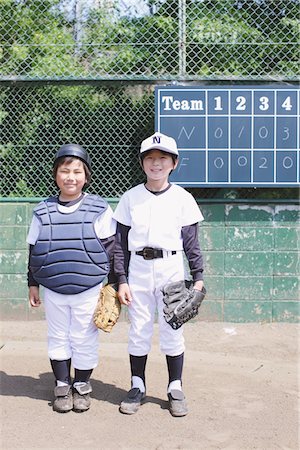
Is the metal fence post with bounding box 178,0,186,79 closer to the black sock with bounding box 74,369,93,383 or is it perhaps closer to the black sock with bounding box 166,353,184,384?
the black sock with bounding box 166,353,184,384

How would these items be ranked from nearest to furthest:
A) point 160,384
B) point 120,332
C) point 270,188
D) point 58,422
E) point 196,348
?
point 58,422 < point 160,384 < point 196,348 < point 120,332 < point 270,188

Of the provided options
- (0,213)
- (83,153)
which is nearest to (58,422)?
(83,153)

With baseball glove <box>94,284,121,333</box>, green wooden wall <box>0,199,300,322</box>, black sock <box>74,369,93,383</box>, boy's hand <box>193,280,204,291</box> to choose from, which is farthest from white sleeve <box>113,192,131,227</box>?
green wooden wall <box>0,199,300,322</box>

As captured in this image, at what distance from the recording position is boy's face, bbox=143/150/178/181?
4.04 m

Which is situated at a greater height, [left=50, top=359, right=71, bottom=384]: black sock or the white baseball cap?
the white baseball cap

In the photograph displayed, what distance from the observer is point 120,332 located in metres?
6.38

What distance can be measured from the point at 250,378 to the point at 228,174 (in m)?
2.31

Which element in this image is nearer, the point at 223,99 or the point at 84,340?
the point at 84,340

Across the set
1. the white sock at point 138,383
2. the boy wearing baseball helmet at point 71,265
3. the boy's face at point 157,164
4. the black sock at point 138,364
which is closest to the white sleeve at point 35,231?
the boy wearing baseball helmet at point 71,265

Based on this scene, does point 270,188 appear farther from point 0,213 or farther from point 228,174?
point 0,213

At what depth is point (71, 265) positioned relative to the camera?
13.3 feet

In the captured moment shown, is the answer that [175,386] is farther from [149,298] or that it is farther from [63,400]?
[63,400]

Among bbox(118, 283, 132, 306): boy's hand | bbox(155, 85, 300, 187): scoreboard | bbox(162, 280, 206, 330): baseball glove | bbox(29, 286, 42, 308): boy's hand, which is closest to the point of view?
bbox(162, 280, 206, 330): baseball glove

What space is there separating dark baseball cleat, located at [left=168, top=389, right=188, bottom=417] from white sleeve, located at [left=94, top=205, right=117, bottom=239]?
42.6 inches
